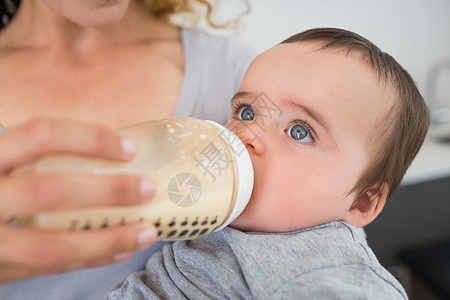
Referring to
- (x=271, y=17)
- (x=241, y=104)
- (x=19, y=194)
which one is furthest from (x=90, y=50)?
(x=271, y=17)

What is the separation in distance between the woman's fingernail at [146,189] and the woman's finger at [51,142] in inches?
1.7

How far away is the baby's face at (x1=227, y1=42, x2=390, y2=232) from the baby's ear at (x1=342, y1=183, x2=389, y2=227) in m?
0.04

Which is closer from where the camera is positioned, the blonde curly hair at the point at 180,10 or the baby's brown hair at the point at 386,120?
the baby's brown hair at the point at 386,120

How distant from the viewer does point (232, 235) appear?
0.77m

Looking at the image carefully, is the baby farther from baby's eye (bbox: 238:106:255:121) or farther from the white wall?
the white wall

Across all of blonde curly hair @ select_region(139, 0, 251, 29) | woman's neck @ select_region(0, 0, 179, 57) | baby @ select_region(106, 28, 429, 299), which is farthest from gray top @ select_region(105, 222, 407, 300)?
blonde curly hair @ select_region(139, 0, 251, 29)

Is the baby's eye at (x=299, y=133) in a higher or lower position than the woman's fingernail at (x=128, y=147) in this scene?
lower

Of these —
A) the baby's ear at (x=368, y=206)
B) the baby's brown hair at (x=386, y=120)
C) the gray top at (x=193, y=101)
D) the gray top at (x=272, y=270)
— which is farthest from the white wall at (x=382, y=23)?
the gray top at (x=272, y=270)

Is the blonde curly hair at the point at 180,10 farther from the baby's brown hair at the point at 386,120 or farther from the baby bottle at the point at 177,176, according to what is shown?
the baby bottle at the point at 177,176

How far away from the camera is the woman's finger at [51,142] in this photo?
1.48 feet

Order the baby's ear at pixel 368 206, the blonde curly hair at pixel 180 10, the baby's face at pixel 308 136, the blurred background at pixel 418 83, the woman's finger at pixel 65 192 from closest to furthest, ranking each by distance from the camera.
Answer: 1. the woman's finger at pixel 65 192
2. the baby's face at pixel 308 136
3. the baby's ear at pixel 368 206
4. the blonde curly hair at pixel 180 10
5. the blurred background at pixel 418 83

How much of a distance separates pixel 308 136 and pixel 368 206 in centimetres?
21

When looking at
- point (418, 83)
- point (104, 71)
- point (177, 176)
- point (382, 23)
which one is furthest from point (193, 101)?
point (382, 23)

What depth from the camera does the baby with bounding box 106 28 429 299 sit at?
711 mm
